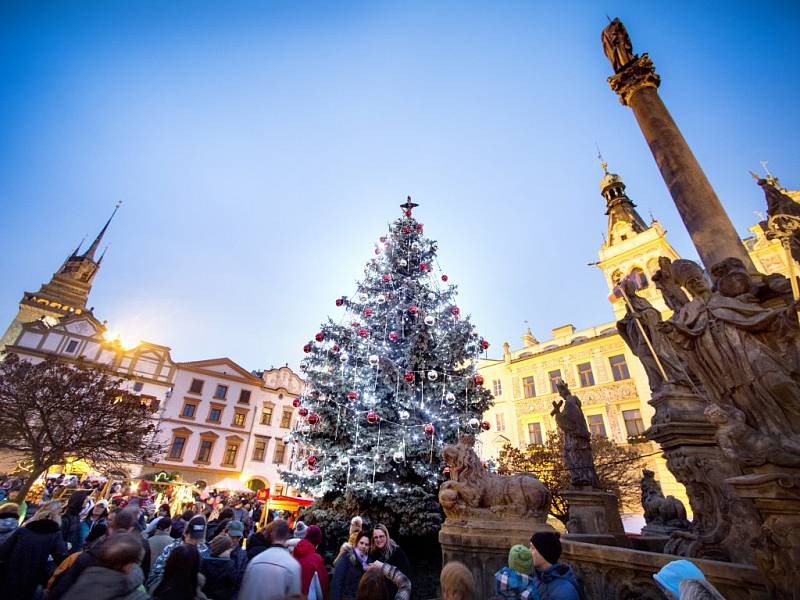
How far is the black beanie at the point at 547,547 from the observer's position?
2549 millimetres

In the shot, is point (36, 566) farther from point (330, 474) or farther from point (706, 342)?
point (706, 342)

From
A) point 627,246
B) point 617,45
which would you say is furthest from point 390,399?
point 627,246

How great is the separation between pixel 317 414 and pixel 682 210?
8743mm

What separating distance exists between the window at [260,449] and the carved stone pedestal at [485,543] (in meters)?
31.9

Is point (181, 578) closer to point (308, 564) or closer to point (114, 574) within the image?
point (114, 574)

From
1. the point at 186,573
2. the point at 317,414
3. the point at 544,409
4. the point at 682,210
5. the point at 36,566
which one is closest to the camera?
the point at 186,573

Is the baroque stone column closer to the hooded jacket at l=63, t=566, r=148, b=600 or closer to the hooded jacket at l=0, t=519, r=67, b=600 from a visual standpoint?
the hooded jacket at l=63, t=566, r=148, b=600

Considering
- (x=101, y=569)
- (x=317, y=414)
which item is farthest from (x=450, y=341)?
(x=101, y=569)

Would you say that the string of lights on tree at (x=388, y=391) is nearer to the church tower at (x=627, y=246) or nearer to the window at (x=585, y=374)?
the window at (x=585, y=374)

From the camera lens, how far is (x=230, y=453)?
30891 millimetres

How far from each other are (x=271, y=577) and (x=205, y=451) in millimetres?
32757

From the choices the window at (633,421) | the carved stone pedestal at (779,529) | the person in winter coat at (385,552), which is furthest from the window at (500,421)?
the carved stone pedestal at (779,529)

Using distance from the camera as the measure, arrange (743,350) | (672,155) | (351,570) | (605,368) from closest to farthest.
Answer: (743,350), (351,570), (672,155), (605,368)

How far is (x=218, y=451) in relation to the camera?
99.6ft
